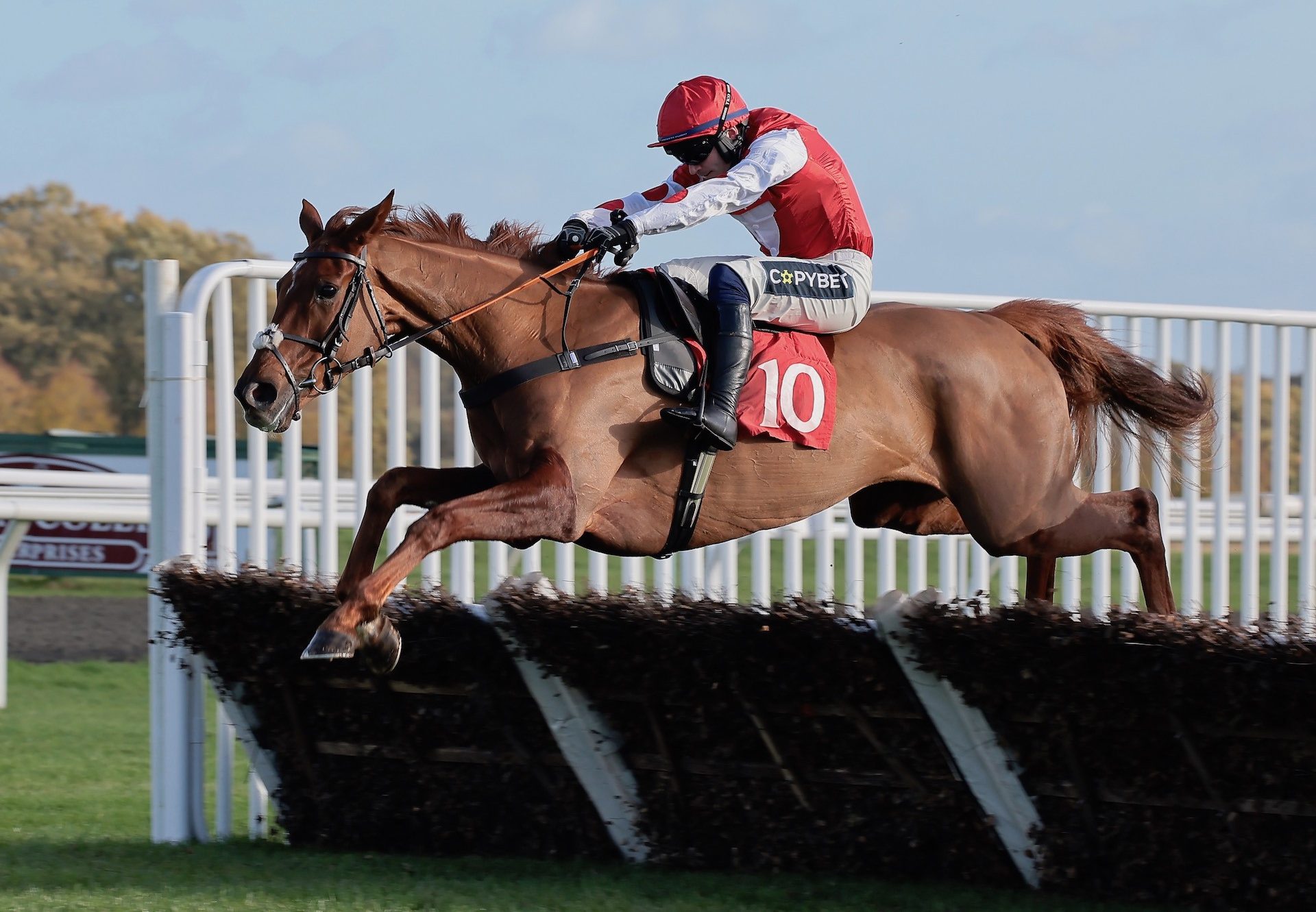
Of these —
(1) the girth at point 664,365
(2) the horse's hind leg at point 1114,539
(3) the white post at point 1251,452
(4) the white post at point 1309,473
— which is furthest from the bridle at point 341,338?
(4) the white post at point 1309,473

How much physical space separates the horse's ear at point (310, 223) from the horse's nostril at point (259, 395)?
47 centimetres

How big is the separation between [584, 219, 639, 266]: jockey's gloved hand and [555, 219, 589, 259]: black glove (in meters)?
0.03

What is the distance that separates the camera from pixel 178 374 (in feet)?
15.0

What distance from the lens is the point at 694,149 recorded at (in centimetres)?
443

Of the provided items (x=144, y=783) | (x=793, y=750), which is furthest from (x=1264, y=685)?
(x=144, y=783)

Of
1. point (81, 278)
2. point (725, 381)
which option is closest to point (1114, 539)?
point (725, 381)

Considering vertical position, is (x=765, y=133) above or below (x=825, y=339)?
above

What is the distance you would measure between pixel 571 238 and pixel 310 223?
0.70m

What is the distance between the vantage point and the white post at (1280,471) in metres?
5.58

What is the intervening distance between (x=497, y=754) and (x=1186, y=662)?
1.78m

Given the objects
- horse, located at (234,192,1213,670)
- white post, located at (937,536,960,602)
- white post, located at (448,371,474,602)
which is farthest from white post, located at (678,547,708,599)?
white post, located at (937,536,960,602)

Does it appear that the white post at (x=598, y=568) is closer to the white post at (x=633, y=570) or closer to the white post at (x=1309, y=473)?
the white post at (x=633, y=570)

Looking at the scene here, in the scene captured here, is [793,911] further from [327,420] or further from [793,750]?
[327,420]

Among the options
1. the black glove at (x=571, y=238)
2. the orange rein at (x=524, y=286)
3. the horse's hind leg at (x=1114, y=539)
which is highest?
the black glove at (x=571, y=238)
